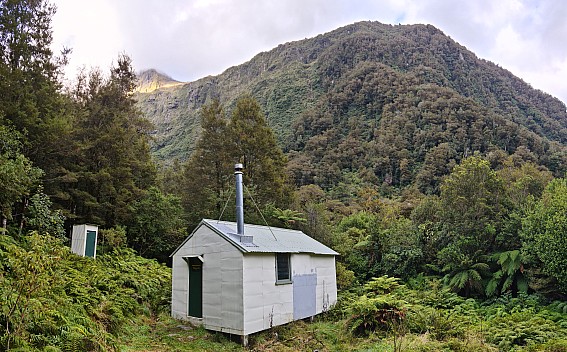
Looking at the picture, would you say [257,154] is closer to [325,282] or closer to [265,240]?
[325,282]

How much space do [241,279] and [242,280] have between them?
38mm

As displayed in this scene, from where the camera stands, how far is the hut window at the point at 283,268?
11219 millimetres

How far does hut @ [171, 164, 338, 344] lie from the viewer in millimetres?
9875

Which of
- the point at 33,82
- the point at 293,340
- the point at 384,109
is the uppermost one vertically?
the point at 384,109

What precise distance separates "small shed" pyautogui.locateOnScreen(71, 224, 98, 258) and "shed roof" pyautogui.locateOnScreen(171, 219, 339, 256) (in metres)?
3.79

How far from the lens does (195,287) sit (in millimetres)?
11016

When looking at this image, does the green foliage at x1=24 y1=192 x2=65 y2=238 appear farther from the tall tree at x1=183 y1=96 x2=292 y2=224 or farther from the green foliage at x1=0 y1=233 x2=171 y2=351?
the tall tree at x1=183 y1=96 x2=292 y2=224

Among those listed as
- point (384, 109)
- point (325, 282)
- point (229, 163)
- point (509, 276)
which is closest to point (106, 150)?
point (229, 163)

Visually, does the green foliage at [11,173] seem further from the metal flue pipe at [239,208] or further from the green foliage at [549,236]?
the green foliage at [549,236]

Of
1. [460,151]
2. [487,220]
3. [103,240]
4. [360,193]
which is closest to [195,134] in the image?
[360,193]

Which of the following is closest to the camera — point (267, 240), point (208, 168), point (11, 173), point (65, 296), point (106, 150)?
point (65, 296)

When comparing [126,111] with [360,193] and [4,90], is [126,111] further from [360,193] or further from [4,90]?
[360,193]

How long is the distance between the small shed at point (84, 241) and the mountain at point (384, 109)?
10178 millimetres

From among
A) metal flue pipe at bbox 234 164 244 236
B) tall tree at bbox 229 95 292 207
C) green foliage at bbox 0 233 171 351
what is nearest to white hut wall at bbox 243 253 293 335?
metal flue pipe at bbox 234 164 244 236
